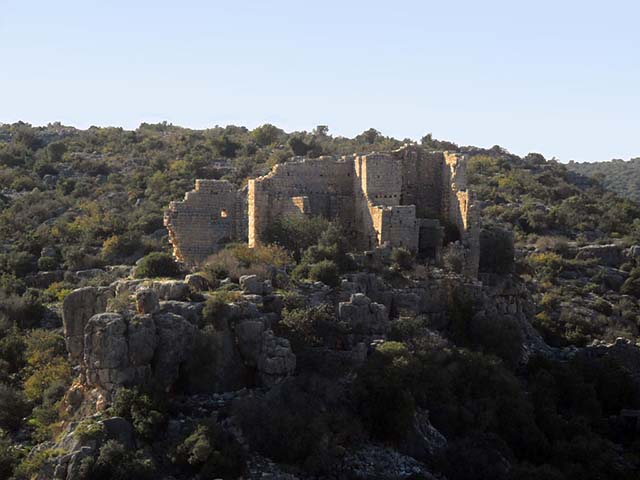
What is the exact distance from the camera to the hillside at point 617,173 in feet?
288

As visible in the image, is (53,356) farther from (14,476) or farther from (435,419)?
(435,419)

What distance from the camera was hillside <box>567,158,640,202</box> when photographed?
87850mm

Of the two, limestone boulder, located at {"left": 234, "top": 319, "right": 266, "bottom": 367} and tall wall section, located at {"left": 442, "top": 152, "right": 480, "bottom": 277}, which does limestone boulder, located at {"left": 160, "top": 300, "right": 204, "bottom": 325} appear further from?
tall wall section, located at {"left": 442, "top": 152, "right": 480, "bottom": 277}

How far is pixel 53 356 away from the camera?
3231 cm

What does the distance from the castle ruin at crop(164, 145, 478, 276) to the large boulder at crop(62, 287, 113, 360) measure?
544 centimetres

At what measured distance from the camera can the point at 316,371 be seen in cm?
2423

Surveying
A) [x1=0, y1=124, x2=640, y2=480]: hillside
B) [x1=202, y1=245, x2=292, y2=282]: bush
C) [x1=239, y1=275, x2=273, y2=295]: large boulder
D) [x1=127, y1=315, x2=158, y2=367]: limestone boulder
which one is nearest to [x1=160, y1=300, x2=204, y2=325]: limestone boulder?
[x1=0, y1=124, x2=640, y2=480]: hillside

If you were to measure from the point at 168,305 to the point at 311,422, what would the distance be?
4537 millimetres

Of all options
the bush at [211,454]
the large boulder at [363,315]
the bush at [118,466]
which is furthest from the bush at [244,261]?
the bush at [118,466]

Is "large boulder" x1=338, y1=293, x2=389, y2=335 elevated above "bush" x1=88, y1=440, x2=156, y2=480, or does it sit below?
above

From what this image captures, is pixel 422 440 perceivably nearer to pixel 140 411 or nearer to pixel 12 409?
pixel 140 411

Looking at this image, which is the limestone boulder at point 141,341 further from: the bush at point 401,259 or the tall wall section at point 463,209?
the tall wall section at point 463,209

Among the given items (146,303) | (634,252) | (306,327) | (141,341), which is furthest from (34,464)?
(634,252)

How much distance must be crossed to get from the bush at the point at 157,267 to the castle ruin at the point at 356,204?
6.12 feet
